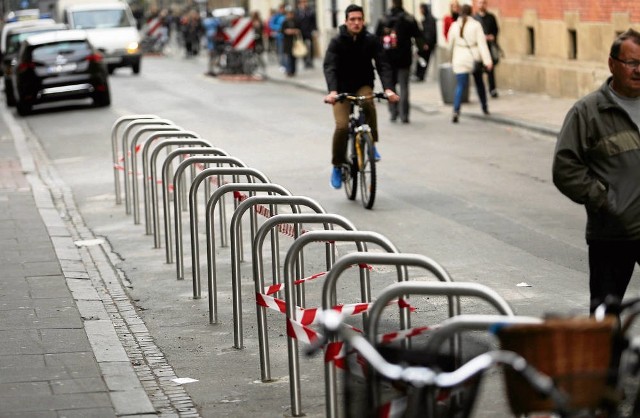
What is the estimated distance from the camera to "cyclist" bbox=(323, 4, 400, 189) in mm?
14117

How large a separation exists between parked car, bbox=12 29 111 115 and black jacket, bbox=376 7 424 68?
7.55 m

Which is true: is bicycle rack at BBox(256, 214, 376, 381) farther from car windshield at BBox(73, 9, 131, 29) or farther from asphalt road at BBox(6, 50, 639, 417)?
car windshield at BBox(73, 9, 131, 29)

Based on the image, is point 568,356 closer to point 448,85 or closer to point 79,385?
point 79,385

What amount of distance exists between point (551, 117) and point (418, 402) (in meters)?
18.6

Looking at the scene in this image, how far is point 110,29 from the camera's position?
4156 centimetres

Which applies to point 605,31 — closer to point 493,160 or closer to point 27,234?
point 493,160

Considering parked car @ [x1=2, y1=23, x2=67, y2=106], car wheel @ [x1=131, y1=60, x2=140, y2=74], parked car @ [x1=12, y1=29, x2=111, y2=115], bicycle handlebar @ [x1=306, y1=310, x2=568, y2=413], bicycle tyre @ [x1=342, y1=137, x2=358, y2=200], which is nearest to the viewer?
bicycle handlebar @ [x1=306, y1=310, x2=568, y2=413]

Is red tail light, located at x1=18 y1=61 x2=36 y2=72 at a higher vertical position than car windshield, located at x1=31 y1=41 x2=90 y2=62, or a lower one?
lower

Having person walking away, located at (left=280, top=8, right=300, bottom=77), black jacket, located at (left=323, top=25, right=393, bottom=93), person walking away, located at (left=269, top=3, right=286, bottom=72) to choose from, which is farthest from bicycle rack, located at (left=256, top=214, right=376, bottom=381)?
person walking away, located at (left=269, top=3, right=286, bottom=72)

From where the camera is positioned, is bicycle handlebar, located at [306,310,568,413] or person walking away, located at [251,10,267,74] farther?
person walking away, located at [251,10,267,74]

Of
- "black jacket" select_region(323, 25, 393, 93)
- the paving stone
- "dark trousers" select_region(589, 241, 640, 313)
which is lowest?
the paving stone

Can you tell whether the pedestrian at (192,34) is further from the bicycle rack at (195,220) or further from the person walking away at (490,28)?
the bicycle rack at (195,220)

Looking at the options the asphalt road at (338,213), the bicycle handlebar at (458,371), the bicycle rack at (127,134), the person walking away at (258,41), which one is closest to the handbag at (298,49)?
the person walking away at (258,41)

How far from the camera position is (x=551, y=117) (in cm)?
2245
